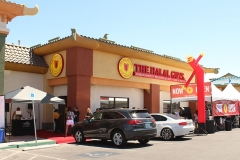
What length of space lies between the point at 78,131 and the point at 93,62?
530 centimetres

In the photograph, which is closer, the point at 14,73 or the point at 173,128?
the point at 173,128

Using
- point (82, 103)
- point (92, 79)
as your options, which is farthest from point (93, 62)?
point (82, 103)

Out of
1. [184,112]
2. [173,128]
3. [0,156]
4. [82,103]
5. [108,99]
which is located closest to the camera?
[0,156]

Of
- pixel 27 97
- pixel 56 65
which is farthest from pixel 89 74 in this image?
pixel 27 97

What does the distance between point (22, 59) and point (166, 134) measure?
10.5 meters

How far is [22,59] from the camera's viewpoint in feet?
60.9

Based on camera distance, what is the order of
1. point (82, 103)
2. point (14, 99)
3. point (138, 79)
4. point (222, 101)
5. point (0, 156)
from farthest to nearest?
1. point (222, 101)
2. point (138, 79)
3. point (82, 103)
4. point (14, 99)
5. point (0, 156)

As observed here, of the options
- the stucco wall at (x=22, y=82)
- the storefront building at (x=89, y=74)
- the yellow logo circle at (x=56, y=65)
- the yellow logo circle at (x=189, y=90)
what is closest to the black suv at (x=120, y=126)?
the storefront building at (x=89, y=74)

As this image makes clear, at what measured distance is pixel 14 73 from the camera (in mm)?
18266

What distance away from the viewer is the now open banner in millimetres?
20433

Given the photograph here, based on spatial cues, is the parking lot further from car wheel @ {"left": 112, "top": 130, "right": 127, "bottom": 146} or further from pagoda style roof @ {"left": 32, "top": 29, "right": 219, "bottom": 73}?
pagoda style roof @ {"left": 32, "top": 29, "right": 219, "bottom": 73}

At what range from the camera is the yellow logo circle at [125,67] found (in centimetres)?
1956

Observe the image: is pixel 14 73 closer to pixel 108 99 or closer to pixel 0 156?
pixel 108 99

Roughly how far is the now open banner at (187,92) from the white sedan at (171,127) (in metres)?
5.81
